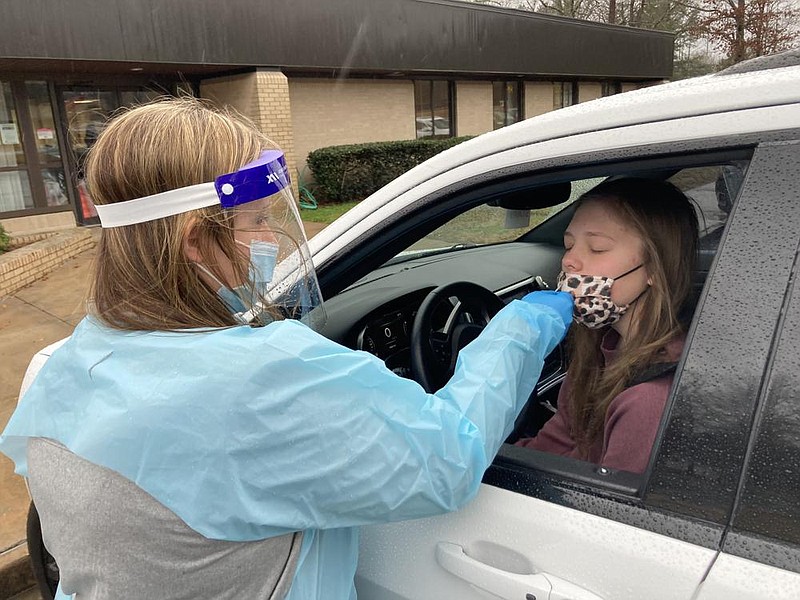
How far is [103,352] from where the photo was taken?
A: 1.07m

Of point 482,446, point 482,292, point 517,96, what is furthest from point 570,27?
point 482,446

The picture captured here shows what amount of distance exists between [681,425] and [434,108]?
1674 centimetres

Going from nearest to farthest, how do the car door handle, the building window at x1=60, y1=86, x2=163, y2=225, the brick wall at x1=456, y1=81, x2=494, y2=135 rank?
the car door handle, the building window at x1=60, y1=86, x2=163, y2=225, the brick wall at x1=456, y1=81, x2=494, y2=135

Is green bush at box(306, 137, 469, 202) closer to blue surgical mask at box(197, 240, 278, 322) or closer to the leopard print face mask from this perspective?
the leopard print face mask

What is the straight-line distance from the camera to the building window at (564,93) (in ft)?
66.3

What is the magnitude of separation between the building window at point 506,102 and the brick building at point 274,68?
44mm

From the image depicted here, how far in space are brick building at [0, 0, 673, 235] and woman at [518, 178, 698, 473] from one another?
5.53m

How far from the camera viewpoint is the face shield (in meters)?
1.10

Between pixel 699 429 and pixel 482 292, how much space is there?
150 cm

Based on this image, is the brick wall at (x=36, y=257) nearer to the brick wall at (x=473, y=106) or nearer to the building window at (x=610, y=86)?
the brick wall at (x=473, y=106)

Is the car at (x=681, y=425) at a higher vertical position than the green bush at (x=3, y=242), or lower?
higher

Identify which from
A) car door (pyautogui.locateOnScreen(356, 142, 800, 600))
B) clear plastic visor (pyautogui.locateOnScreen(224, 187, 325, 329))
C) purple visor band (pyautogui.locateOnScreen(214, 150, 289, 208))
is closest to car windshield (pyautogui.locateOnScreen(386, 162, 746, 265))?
car door (pyautogui.locateOnScreen(356, 142, 800, 600))

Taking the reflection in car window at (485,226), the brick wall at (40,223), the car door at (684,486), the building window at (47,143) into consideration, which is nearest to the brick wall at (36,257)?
the brick wall at (40,223)

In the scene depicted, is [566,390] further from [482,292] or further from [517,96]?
Result: [517,96]
